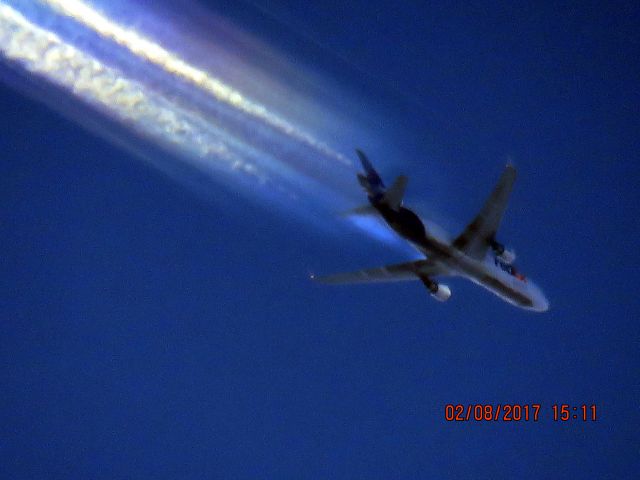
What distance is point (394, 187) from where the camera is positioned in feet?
94.0

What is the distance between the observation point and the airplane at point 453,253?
29.2m

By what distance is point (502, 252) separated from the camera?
3225 cm

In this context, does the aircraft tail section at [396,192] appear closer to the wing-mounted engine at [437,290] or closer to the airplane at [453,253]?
the airplane at [453,253]

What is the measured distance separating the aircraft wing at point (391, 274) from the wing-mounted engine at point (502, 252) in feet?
7.65

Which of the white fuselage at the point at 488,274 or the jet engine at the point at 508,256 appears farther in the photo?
the jet engine at the point at 508,256

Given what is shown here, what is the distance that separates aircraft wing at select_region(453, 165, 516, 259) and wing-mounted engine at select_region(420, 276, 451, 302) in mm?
2590

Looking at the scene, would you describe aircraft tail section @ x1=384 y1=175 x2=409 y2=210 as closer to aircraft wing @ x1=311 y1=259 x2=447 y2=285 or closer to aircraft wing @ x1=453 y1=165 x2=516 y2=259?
aircraft wing @ x1=453 y1=165 x2=516 y2=259

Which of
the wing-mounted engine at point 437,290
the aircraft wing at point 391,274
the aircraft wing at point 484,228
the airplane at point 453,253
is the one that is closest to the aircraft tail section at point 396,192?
the airplane at point 453,253

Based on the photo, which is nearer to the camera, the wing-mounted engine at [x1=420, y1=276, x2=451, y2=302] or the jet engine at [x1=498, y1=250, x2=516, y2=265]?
the jet engine at [x1=498, y1=250, x2=516, y2=265]

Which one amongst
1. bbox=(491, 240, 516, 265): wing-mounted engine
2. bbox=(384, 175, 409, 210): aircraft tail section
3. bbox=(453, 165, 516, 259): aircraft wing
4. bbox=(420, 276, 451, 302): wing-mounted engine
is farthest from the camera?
bbox=(420, 276, 451, 302): wing-mounted engine

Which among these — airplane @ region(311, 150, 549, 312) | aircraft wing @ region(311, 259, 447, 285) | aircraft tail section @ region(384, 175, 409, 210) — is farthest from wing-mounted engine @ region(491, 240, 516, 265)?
aircraft tail section @ region(384, 175, 409, 210)

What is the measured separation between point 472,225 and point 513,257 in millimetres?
2112

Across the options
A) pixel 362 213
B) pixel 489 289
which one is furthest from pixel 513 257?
pixel 362 213

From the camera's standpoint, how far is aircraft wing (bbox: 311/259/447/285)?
34188 millimetres
